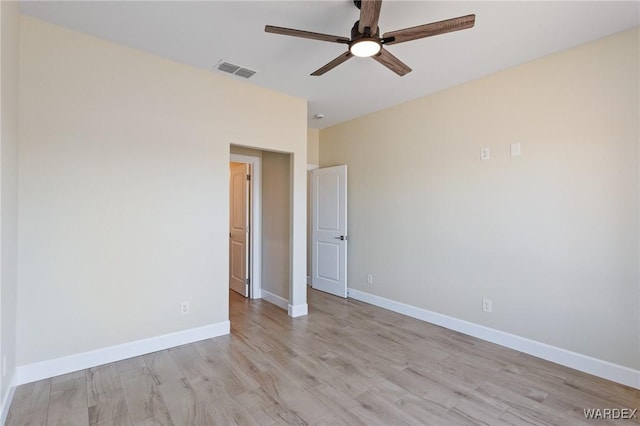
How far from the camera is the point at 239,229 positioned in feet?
16.3

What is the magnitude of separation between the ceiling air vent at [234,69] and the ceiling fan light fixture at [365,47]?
4.82 ft

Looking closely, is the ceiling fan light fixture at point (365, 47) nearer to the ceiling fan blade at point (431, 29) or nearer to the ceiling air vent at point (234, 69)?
the ceiling fan blade at point (431, 29)

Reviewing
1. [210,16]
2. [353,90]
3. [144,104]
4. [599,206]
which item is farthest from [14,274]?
[599,206]

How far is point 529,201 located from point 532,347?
4.60 ft

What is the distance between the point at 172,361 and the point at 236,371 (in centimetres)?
63

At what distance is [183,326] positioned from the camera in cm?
311

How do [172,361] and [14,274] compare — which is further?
[172,361]

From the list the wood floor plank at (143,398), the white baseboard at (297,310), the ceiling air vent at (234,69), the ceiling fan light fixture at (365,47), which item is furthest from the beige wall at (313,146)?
the wood floor plank at (143,398)

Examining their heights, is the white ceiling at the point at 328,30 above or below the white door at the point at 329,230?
above

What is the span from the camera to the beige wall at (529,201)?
8.25ft

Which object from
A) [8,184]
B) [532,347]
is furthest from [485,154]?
[8,184]

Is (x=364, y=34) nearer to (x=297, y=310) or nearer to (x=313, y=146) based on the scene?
(x=297, y=310)

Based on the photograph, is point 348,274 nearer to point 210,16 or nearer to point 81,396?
point 81,396

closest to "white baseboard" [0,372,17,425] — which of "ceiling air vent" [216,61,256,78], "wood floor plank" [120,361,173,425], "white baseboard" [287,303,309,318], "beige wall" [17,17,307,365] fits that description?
"beige wall" [17,17,307,365]
